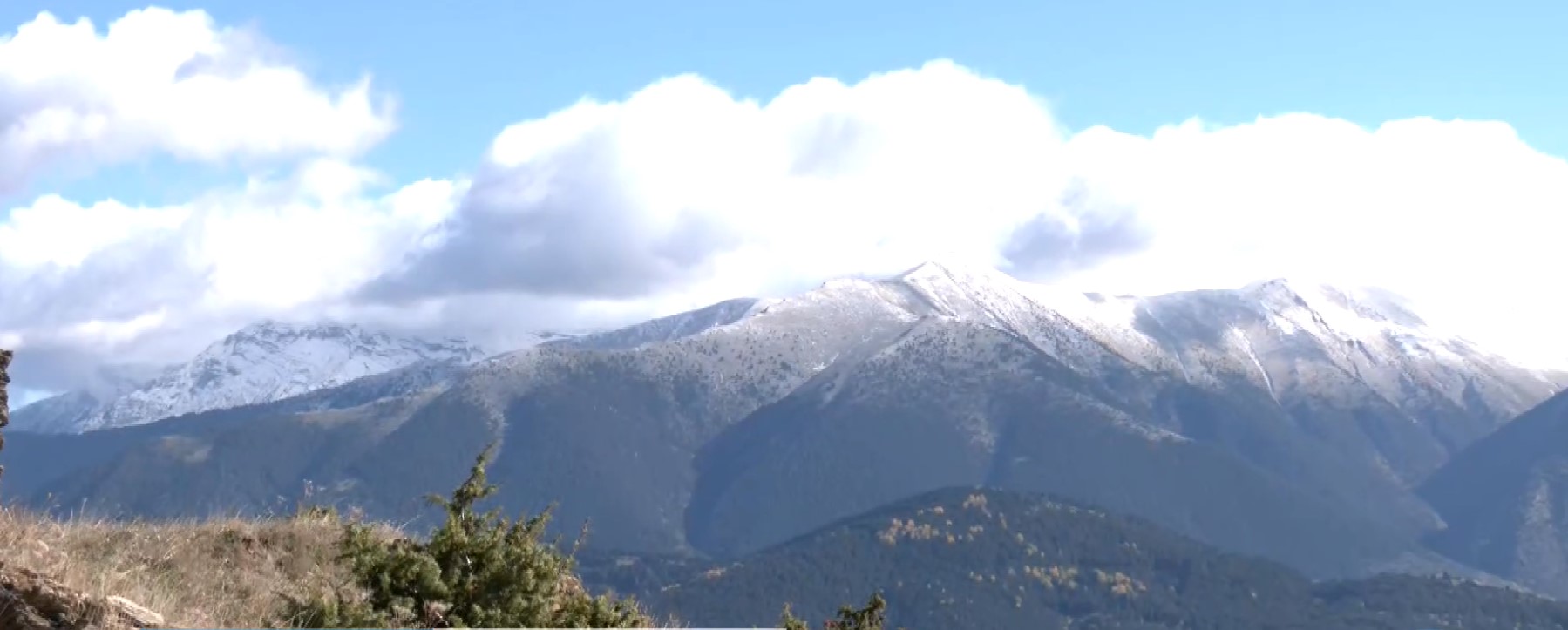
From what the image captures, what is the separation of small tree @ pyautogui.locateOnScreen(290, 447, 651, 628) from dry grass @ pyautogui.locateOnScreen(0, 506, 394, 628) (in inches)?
33.0

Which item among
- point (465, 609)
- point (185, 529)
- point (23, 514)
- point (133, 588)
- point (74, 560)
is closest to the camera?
point (133, 588)

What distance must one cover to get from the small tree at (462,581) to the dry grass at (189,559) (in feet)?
2.75

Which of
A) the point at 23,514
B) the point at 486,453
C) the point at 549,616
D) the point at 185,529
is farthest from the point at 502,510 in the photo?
the point at 23,514

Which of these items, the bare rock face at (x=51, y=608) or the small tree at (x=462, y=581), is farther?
the small tree at (x=462, y=581)

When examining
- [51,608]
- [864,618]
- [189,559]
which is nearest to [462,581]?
[189,559]

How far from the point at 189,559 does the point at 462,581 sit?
3.36 meters

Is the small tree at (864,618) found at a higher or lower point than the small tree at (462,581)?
lower

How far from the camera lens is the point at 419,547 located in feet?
60.7

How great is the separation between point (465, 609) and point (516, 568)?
0.66m

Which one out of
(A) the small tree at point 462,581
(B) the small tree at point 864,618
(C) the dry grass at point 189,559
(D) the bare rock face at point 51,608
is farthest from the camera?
(B) the small tree at point 864,618

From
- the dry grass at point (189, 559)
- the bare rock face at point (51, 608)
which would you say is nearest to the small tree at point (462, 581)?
the dry grass at point (189, 559)

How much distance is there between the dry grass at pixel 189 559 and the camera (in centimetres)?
1525

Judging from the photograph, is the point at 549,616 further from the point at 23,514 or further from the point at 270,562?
the point at 23,514

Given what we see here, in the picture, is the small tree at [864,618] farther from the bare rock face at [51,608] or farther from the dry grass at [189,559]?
the bare rock face at [51,608]
